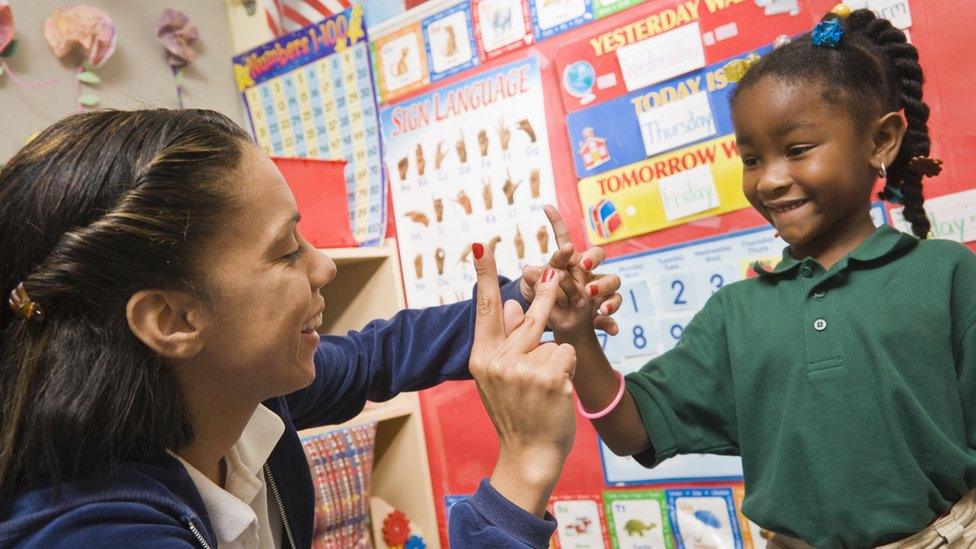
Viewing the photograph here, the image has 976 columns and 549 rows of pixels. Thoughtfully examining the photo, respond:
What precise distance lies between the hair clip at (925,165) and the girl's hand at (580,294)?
42 cm

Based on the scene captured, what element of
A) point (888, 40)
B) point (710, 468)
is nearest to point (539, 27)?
point (888, 40)

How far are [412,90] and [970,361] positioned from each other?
144cm

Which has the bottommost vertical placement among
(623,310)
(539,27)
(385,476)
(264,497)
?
(385,476)

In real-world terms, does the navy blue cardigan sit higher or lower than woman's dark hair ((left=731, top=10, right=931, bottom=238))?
lower

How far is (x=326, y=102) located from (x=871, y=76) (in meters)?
1.52

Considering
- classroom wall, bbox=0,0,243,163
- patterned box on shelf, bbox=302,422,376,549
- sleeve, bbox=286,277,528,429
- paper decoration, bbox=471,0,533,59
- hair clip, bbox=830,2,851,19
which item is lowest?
patterned box on shelf, bbox=302,422,376,549

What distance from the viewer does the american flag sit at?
7.62ft

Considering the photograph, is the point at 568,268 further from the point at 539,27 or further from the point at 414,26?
the point at 414,26

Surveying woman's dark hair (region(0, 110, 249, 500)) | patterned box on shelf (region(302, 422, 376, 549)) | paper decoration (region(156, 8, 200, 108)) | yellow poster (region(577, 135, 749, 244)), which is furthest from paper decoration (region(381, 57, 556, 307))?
woman's dark hair (region(0, 110, 249, 500))

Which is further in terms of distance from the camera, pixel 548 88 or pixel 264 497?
pixel 548 88

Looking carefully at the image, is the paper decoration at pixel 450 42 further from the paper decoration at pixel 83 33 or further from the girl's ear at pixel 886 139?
the girl's ear at pixel 886 139

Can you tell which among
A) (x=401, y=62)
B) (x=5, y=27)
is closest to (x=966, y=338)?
(x=401, y=62)

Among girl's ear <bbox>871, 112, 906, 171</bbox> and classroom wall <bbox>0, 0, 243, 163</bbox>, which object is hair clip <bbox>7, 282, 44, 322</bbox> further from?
classroom wall <bbox>0, 0, 243, 163</bbox>

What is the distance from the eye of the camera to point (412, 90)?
2061 millimetres
